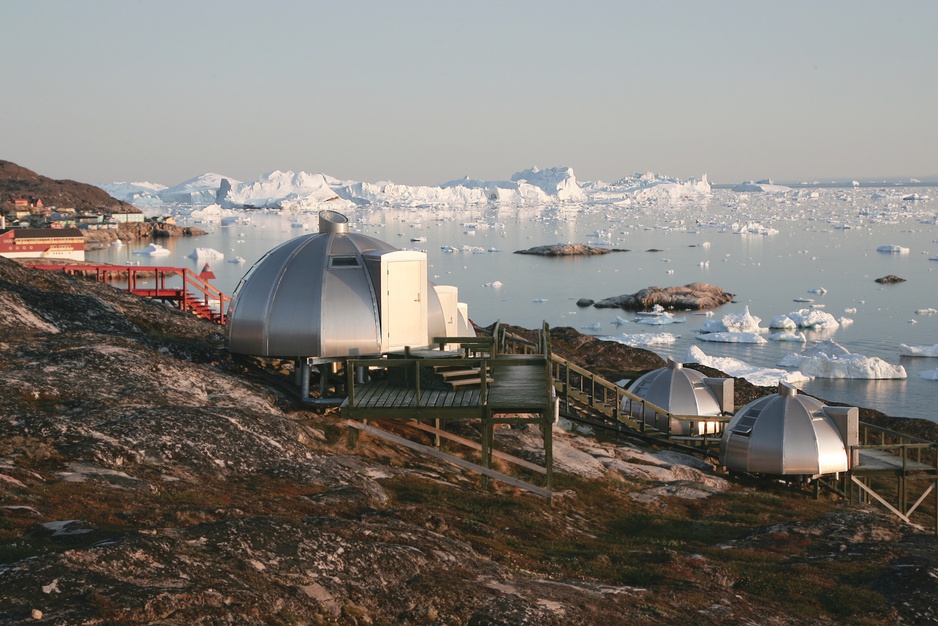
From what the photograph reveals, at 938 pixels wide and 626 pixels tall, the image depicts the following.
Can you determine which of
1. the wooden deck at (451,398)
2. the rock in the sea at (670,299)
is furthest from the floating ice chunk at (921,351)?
the wooden deck at (451,398)

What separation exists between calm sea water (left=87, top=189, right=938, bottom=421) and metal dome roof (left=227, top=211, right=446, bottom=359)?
96.5ft

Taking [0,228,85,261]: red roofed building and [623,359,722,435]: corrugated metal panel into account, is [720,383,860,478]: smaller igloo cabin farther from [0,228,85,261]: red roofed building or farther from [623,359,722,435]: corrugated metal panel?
[0,228,85,261]: red roofed building

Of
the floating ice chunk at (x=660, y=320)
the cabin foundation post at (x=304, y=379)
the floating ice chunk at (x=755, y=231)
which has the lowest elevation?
the floating ice chunk at (x=660, y=320)

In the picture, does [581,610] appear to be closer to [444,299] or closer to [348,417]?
[348,417]

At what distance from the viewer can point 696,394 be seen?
2516cm

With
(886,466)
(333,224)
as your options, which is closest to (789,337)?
(886,466)

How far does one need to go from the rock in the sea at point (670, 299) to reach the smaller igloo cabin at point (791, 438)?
49.2 meters

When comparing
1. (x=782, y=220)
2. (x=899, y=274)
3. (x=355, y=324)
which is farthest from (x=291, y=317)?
(x=782, y=220)

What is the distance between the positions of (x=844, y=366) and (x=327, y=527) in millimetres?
42479

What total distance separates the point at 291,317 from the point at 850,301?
6096 cm

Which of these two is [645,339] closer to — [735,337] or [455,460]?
[735,337]

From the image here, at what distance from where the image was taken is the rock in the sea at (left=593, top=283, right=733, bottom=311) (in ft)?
232

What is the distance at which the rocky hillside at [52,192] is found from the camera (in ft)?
533

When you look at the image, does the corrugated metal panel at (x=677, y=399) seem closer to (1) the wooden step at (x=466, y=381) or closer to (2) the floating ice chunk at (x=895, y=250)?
(1) the wooden step at (x=466, y=381)
